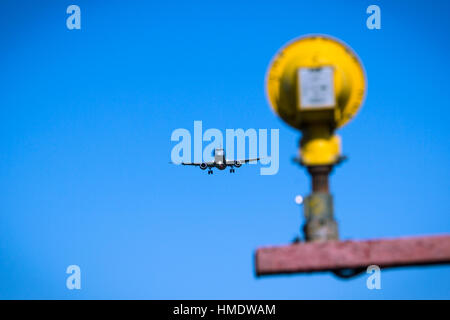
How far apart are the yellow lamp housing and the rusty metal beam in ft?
1.67

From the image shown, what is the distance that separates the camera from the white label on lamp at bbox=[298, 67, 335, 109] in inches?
105

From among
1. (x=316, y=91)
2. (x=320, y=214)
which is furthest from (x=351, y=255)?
(x=316, y=91)

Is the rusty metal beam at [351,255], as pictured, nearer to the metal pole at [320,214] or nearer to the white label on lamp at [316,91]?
the metal pole at [320,214]

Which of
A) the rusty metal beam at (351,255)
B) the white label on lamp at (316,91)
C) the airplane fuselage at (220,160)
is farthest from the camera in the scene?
the airplane fuselage at (220,160)

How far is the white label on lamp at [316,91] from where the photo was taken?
2674 millimetres

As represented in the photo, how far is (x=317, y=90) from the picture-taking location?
8.77 ft

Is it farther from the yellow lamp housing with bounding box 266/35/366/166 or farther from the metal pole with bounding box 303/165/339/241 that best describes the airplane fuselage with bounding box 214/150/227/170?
the metal pole with bounding box 303/165/339/241

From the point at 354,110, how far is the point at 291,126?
13.3 inches

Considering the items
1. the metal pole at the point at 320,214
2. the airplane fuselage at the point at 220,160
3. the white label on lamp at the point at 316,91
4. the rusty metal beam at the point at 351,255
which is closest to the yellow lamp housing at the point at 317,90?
the white label on lamp at the point at 316,91

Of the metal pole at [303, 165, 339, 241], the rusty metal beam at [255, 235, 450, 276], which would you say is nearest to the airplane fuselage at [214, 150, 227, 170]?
the metal pole at [303, 165, 339, 241]

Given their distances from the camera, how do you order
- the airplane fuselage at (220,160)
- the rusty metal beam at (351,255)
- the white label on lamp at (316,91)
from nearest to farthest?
the rusty metal beam at (351,255), the white label on lamp at (316,91), the airplane fuselage at (220,160)

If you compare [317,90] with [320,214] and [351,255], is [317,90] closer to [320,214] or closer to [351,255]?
[320,214]

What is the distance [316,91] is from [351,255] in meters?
0.79
